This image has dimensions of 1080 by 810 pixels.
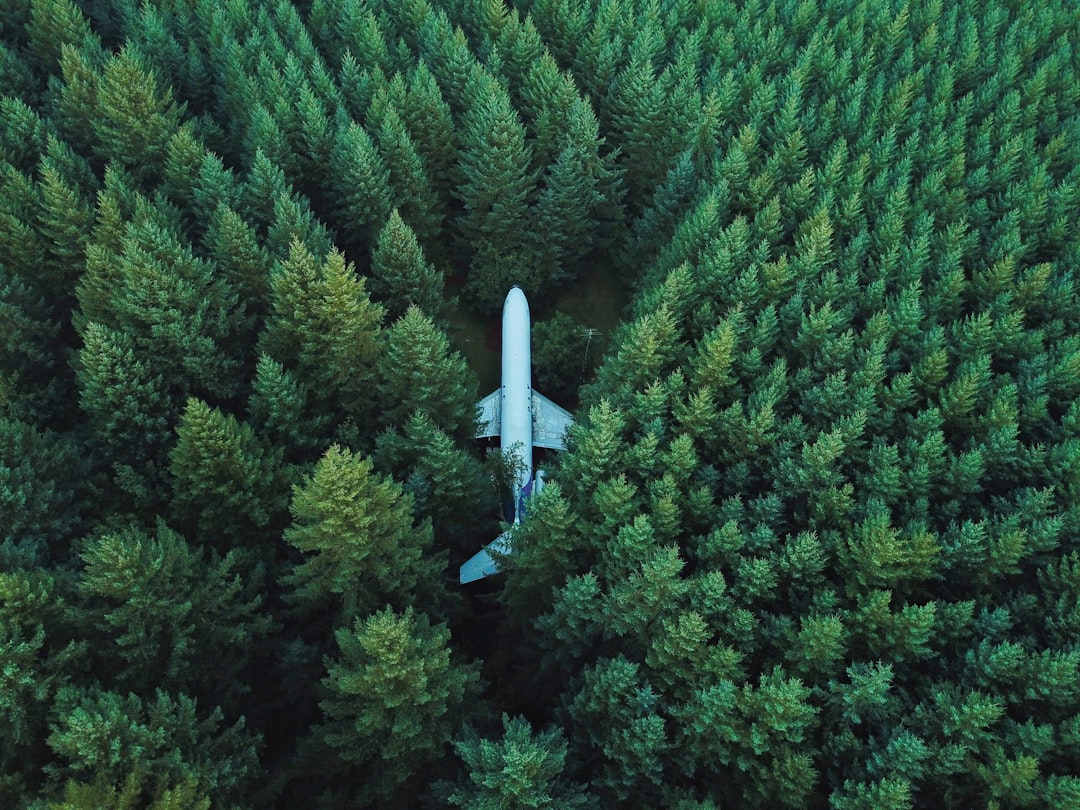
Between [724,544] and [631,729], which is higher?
[724,544]

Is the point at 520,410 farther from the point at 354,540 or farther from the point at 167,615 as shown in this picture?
the point at 167,615

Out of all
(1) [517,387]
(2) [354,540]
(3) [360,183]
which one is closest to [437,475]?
(2) [354,540]

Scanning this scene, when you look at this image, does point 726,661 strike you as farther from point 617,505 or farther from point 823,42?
point 823,42

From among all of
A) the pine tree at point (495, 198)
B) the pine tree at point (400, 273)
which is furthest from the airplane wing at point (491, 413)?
the pine tree at point (495, 198)

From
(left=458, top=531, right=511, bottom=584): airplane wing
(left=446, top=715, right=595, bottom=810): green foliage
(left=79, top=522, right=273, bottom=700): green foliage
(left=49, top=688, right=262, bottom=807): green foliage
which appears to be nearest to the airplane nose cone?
(left=458, top=531, right=511, bottom=584): airplane wing

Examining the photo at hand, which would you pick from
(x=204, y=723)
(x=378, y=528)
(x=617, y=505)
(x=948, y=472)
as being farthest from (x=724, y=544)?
(x=204, y=723)

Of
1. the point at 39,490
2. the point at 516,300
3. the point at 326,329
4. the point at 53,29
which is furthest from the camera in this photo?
the point at 516,300

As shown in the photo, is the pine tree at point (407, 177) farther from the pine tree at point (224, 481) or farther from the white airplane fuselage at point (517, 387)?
the pine tree at point (224, 481)
